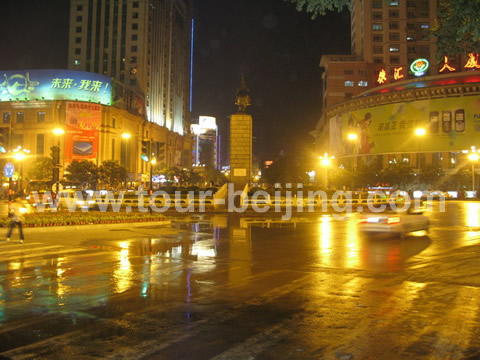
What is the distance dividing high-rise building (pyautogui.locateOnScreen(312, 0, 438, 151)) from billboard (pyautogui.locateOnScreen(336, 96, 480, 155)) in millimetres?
26580

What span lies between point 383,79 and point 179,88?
6716 centimetres

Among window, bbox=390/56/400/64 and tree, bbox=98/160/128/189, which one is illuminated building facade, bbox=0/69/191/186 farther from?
window, bbox=390/56/400/64

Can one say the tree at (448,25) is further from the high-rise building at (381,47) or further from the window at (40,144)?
the high-rise building at (381,47)

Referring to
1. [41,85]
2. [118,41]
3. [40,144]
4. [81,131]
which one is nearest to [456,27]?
[81,131]

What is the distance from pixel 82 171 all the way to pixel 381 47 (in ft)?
278

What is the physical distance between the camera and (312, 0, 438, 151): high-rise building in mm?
112625

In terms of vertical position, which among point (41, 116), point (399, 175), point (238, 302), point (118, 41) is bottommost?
point (238, 302)

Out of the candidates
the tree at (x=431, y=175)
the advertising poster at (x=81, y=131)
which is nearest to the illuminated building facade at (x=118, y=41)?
the advertising poster at (x=81, y=131)

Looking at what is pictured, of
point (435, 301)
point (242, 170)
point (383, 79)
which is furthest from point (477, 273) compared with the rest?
point (383, 79)

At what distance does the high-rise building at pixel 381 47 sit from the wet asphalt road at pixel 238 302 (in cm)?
10621

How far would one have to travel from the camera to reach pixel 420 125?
3223 inches

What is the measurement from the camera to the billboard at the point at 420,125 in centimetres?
7806

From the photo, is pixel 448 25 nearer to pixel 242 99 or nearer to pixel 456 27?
pixel 456 27

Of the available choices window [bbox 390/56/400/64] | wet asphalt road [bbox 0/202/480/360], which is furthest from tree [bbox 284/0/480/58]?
window [bbox 390/56/400/64]
